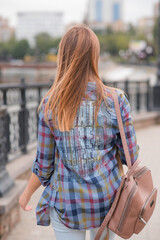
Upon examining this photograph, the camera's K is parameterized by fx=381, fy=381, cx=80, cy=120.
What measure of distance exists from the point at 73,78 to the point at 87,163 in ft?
1.31

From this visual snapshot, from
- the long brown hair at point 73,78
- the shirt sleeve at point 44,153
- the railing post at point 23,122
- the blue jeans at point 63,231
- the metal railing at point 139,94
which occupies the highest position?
the long brown hair at point 73,78

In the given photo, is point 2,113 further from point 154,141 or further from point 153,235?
point 154,141

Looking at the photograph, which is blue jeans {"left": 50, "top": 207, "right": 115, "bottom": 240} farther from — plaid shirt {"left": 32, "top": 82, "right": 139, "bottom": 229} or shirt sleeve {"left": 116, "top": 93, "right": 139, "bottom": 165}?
shirt sleeve {"left": 116, "top": 93, "right": 139, "bottom": 165}

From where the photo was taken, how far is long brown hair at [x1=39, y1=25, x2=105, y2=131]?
1.75 m

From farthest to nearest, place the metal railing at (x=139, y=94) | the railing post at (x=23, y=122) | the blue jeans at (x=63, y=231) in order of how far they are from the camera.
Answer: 1. the metal railing at (x=139, y=94)
2. the railing post at (x=23, y=122)
3. the blue jeans at (x=63, y=231)

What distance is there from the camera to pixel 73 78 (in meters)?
1.77

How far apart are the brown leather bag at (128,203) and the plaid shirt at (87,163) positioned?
34 mm

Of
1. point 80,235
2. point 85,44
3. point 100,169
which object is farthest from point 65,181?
point 85,44

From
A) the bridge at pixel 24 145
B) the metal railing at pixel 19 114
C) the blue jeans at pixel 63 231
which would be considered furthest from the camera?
the metal railing at pixel 19 114

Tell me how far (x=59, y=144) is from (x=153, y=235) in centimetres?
234

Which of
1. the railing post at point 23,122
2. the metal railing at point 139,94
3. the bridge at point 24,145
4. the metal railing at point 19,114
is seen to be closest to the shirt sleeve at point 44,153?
the bridge at point 24,145

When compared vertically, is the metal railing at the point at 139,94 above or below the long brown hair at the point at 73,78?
below

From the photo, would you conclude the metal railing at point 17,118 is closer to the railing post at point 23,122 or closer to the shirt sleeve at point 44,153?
the railing post at point 23,122

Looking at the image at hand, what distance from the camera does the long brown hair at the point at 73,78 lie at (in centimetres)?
175
